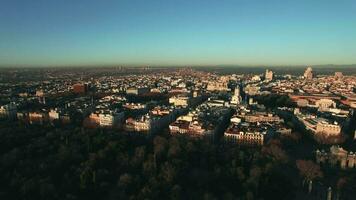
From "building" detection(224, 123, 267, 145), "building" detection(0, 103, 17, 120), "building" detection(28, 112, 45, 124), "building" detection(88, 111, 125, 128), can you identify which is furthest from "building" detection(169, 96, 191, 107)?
"building" detection(0, 103, 17, 120)

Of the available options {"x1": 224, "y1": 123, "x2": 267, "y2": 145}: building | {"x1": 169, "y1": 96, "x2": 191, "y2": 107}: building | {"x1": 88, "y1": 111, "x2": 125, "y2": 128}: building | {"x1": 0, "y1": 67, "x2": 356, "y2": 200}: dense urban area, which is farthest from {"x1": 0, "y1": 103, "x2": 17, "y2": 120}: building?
{"x1": 224, "y1": 123, "x2": 267, "y2": 145}: building

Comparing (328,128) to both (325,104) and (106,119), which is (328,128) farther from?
(106,119)

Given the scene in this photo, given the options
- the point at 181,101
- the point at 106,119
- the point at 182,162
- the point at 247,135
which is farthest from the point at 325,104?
the point at 182,162

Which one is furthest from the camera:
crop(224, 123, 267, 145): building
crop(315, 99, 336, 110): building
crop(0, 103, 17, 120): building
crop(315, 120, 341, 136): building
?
crop(315, 99, 336, 110): building

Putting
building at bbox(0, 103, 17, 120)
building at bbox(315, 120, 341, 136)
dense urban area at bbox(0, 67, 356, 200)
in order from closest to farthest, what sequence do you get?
dense urban area at bbox(0, 67, 356, 200) → building at bbox(315, 120, 341, 136) → building at bbox(0, 103, 17, 120)

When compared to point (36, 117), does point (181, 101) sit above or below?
above

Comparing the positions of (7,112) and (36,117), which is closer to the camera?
(36,117)

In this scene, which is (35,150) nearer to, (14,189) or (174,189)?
(14,189)

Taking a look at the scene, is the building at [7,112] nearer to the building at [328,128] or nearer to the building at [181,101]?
the building at [181,101]

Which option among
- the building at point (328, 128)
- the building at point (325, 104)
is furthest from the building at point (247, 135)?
the building at point (325, 104)

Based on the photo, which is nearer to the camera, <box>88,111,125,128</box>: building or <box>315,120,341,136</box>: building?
<box>315,120,341,136</box>: building

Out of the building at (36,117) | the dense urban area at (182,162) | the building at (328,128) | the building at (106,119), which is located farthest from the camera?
the building at (36,117)

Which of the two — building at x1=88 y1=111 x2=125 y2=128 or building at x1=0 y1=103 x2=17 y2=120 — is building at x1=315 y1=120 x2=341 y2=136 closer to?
building at x1=88 y1=111 x2=125 y2=128

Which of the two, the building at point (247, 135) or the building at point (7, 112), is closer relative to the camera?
the building at point (247, 135)
